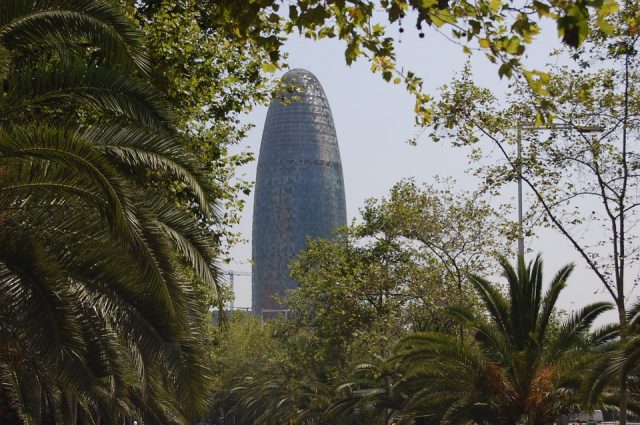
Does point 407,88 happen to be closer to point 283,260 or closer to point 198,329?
point 198,329

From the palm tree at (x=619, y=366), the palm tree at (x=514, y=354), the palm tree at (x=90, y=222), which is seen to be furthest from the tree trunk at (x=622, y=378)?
the palm tree at (x=90, y=222)

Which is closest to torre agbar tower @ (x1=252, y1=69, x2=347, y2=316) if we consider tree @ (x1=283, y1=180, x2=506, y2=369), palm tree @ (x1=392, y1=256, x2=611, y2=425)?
tree @ (x1=283, y1=180, x2=506, y2=369)

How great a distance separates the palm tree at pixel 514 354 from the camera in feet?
68.3

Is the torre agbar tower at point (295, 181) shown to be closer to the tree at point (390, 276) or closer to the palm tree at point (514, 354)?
the tree at point (390, 276)

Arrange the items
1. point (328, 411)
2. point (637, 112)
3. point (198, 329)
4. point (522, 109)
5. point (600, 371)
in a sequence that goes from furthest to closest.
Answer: point (328, 411) < point (522, 109) < point (637, 112) < point (600, 371) < point (198, 329)

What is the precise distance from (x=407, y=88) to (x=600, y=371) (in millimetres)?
10962

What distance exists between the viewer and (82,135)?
10820mm

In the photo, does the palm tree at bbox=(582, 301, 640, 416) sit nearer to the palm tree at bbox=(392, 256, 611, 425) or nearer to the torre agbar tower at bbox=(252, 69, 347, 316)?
the palm tree at bbox=(392, 256, 611, 425)

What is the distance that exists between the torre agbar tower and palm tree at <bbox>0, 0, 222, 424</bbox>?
150841mm

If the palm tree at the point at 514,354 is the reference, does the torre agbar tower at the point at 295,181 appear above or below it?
above

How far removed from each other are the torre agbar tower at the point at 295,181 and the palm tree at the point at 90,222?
15084cm

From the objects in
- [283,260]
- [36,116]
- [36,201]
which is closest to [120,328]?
[36,201]

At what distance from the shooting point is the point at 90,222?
11453 mm

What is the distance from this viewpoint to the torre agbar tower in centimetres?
16450
